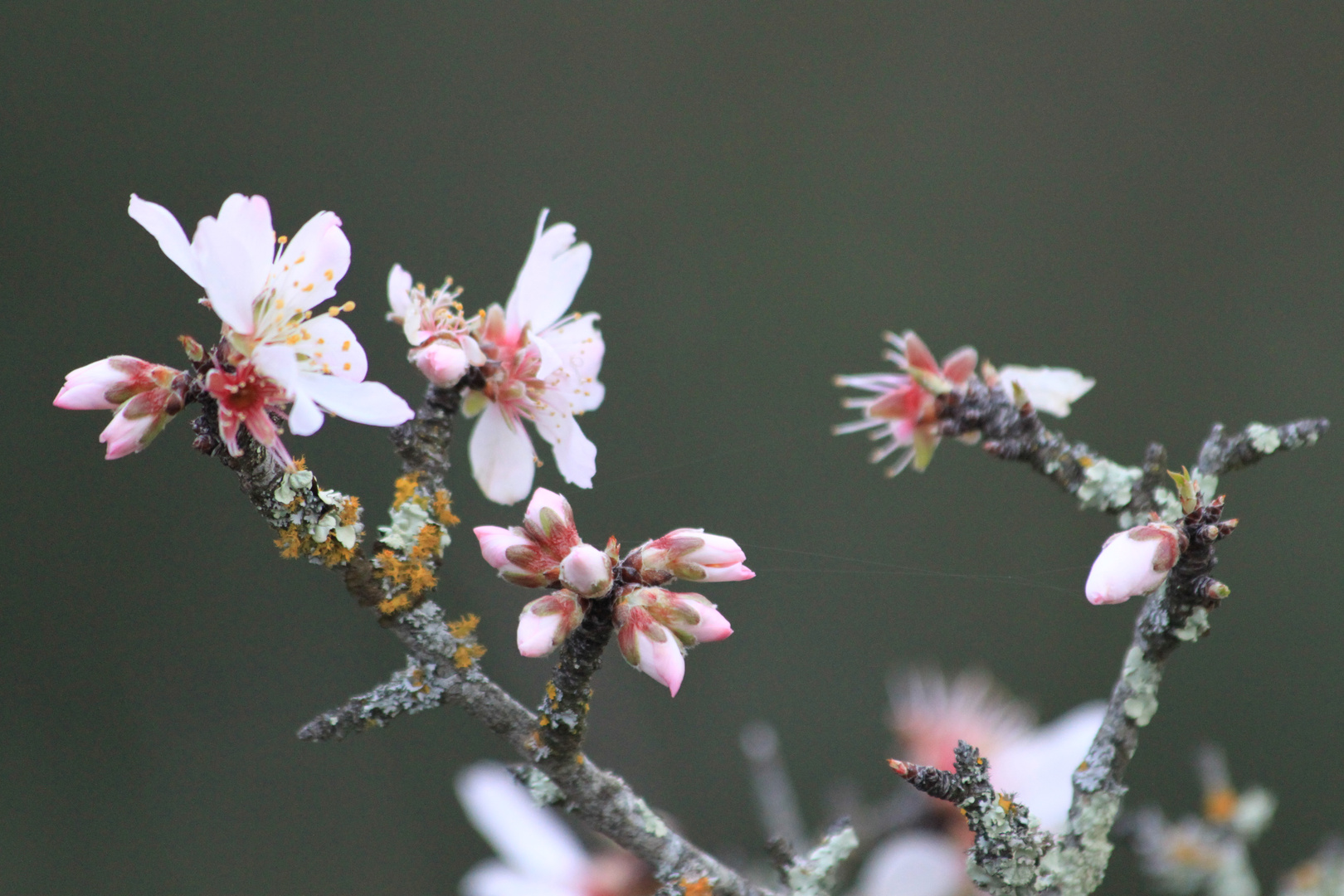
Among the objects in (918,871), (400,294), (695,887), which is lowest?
(695,887)

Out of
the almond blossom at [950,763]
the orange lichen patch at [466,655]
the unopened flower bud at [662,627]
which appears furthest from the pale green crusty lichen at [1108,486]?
the orange lichen patch at [466,655]

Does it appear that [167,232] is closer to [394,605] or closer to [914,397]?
[394,605]

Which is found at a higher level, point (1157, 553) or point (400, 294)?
point (400, 294)

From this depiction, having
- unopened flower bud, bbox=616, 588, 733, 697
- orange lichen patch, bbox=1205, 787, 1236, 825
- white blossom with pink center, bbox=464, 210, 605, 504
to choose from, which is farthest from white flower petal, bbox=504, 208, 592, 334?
orange lichen patch, bbox=1205, 787, 1236, 825

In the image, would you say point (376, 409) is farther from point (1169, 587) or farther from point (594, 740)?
point (594, 740)

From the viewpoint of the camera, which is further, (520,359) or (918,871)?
(918,871)

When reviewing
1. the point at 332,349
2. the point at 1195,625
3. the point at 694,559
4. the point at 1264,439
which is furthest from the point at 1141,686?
the point at 332,349

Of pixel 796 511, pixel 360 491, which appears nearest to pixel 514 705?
pixel 360 491
